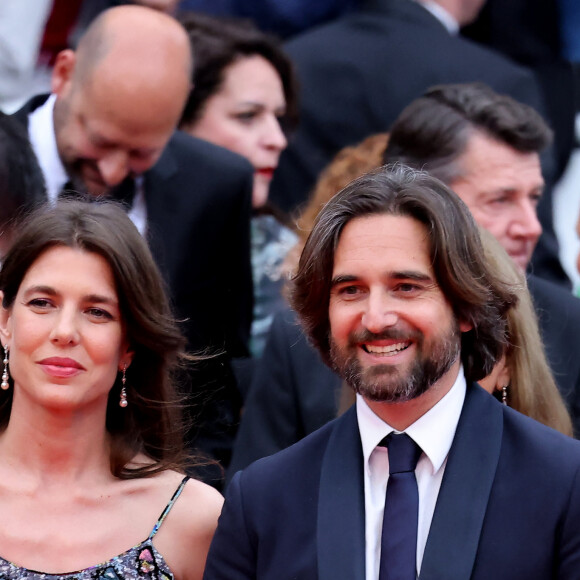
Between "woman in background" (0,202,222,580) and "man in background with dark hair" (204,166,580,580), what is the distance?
389mm

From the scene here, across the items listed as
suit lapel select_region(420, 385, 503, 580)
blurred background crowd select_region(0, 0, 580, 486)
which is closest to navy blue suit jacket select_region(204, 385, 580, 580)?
suit lapel select_region(420, 385, 503, 580)

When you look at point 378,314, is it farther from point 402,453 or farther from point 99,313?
point 99,313

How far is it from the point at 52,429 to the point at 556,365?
153 cm

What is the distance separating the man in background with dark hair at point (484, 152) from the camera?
4.68 meters

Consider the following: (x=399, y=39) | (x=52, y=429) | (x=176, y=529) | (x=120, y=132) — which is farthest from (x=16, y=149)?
(x=399, y=39)

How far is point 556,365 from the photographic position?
13.7 feet

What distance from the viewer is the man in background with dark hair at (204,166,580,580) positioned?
9.59 ft

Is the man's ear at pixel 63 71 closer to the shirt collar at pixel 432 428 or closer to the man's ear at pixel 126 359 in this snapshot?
the man's ear at pixel 126 359

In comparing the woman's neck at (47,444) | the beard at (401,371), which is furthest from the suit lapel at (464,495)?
the woman's neck at (47,444)

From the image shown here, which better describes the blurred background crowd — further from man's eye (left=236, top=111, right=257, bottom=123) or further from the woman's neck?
the woman's neck

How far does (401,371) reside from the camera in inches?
120

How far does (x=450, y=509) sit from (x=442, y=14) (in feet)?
11.1

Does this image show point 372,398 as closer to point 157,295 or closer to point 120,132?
point 157,295

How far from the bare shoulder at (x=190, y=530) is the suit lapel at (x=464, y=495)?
81 cm
